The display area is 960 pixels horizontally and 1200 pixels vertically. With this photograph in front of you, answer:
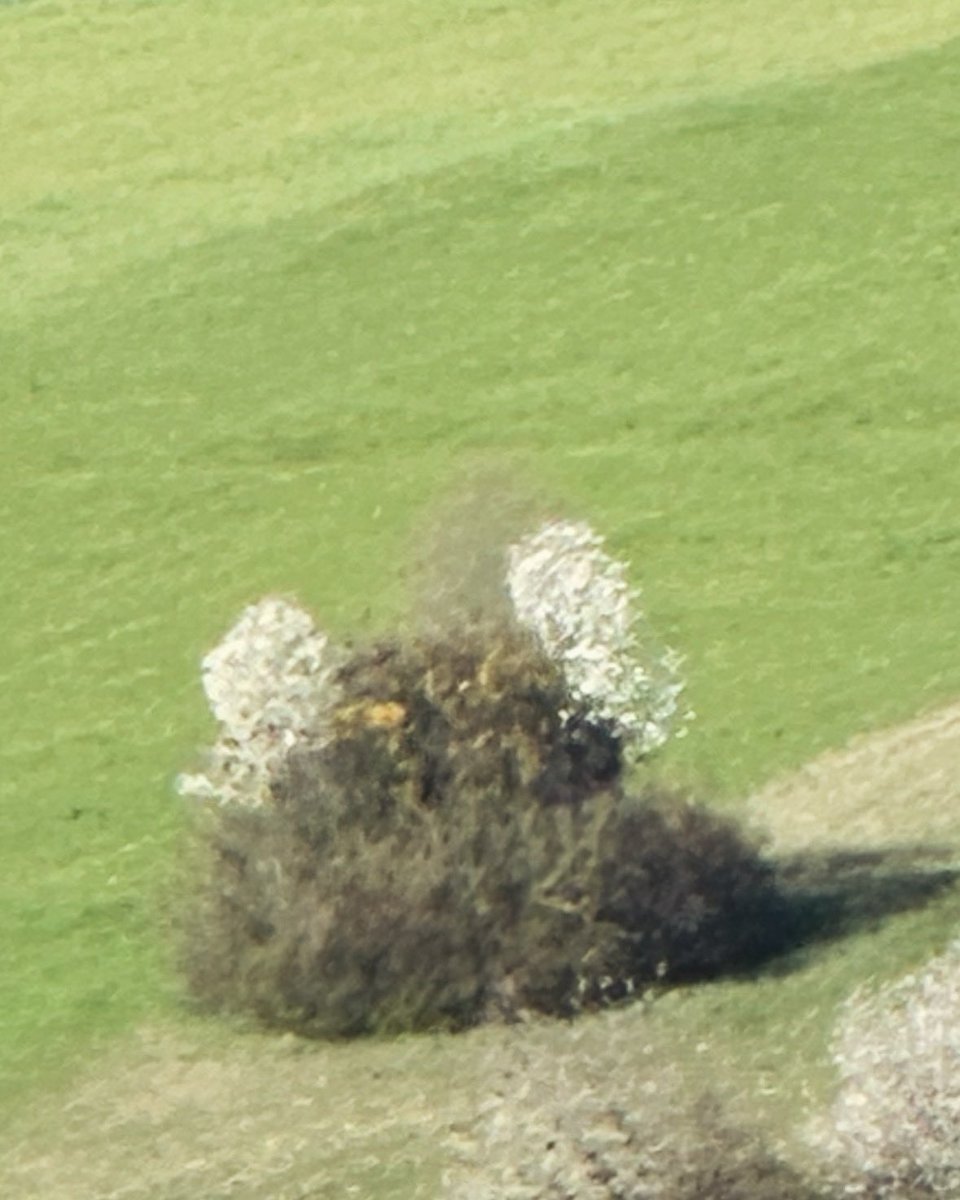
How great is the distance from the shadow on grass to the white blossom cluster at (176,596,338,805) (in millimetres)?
2495

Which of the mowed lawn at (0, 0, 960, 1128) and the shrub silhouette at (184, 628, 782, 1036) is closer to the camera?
the shrub silhouette at (184, 628, 782, 1036)

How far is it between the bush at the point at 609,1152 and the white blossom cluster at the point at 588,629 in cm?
309

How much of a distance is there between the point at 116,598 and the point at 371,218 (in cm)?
487

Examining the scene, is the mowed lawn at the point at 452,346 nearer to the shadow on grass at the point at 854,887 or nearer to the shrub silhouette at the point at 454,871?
the shadow on grass at the point at 854,887

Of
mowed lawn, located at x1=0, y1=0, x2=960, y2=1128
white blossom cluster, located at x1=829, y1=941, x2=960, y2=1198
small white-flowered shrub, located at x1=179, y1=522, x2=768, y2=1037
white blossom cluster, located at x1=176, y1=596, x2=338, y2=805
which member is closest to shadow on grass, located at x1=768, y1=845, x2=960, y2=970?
small white-flowered shrub, located at x1=179, y1=522, x2=768, y2=1037

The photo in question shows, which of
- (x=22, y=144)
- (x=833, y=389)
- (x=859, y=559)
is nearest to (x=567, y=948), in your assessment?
(x=859, y=559)

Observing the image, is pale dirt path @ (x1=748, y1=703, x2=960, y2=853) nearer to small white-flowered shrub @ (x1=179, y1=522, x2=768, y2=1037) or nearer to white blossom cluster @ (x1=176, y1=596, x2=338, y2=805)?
small white-flowered shrub @ (x1=179, y1=522, x2=768, y2=1037)

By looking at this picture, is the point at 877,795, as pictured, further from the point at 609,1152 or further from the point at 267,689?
the point at 609,1152

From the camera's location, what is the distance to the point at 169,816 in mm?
17359

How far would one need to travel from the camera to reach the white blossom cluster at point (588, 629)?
1350 cm

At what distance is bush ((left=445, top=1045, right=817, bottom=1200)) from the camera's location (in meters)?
9.87

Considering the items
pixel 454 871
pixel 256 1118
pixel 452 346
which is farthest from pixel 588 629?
pixel 452 346

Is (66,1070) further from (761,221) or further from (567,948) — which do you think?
(761,221)

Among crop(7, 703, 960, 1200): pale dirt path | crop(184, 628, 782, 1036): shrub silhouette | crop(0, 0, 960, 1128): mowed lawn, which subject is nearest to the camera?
crop(7, 703, 960, 1200): pale dirt path
